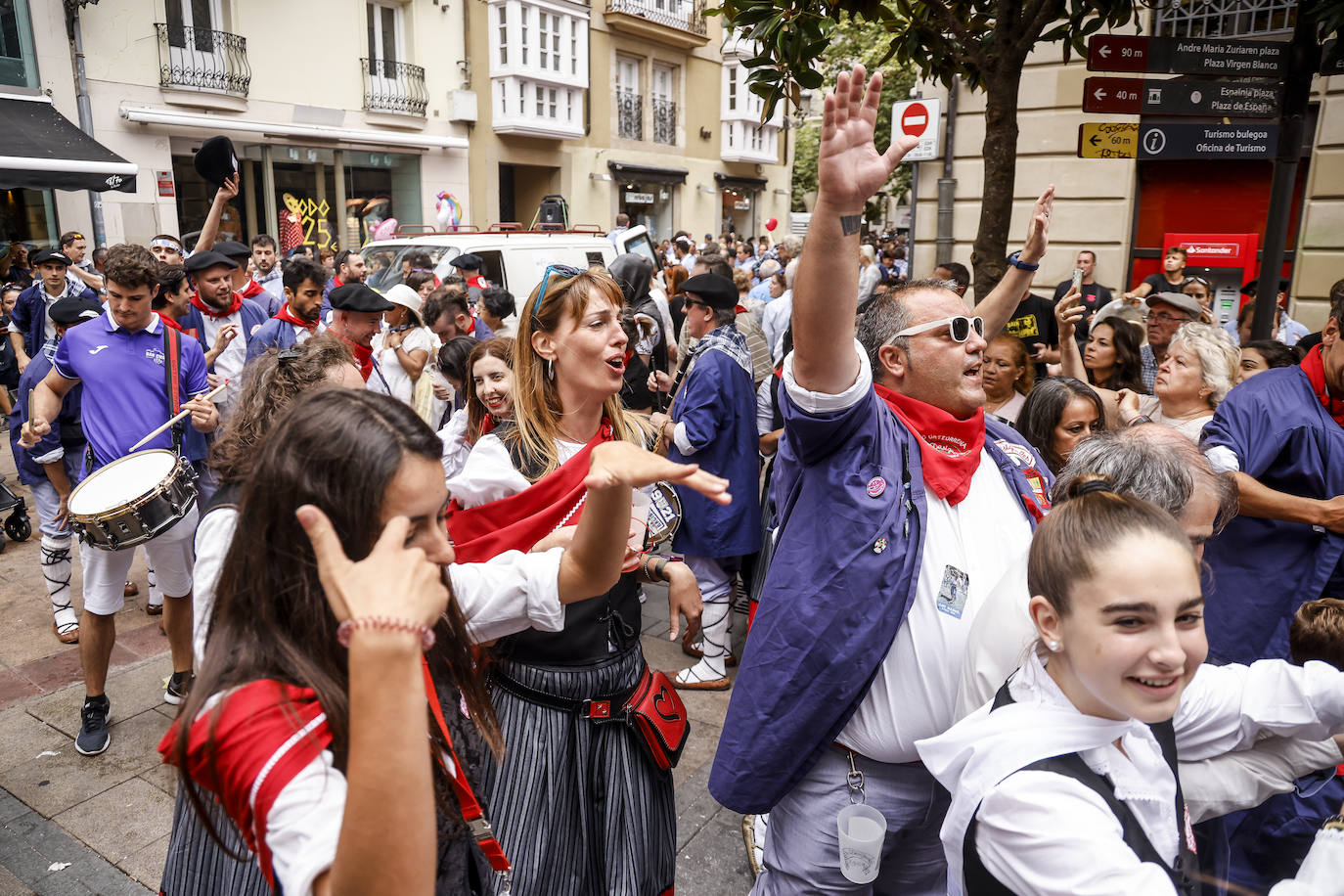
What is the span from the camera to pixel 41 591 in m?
6.08

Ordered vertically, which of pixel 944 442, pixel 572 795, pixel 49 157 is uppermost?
pixel 49 157

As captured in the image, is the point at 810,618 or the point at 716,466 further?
the point at 716,466

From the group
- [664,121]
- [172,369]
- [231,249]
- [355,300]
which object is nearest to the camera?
[172,369]

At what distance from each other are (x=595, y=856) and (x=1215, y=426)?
8.41ft

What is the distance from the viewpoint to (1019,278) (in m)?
3.07

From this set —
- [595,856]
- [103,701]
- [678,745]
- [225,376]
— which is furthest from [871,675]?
[225,376]

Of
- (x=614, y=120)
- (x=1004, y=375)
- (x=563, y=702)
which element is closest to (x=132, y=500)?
(x=563, y=702)

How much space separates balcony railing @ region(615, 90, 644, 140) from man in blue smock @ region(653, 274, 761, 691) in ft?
77.0

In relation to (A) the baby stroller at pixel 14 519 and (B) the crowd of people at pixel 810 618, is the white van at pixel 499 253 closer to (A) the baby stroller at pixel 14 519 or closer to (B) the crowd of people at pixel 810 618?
(A) the baby stroller at pixel 14 519

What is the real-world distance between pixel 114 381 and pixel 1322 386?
5194 millimetres

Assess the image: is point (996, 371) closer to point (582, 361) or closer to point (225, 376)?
point (582, 361)

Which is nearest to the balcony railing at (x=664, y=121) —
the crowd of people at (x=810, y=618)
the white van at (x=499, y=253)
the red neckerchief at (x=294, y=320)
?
the white van at (x=499, y=253)

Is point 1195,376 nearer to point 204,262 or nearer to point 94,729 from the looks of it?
point 94,729

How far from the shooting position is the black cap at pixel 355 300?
5289mm
